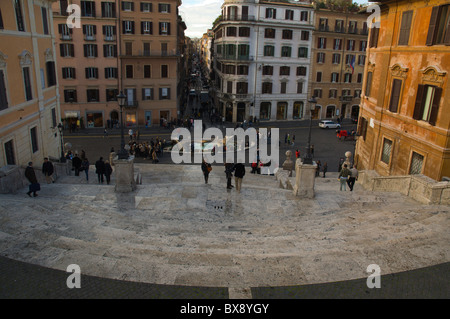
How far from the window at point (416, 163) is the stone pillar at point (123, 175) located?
1408 centimetres

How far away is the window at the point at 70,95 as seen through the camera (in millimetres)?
41750

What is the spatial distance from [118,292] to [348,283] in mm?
4682

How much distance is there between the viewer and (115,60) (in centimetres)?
4219

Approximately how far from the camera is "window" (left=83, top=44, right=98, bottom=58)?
41094mm

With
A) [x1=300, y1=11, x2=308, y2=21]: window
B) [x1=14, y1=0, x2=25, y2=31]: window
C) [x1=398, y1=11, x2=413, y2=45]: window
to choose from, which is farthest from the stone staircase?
[x1=300, y1=11, x2=308, y2=21]: window

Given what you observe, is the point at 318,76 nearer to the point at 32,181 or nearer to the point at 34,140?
the point at 34,140

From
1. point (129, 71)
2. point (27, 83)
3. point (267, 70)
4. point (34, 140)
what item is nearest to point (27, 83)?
point (27, 83)

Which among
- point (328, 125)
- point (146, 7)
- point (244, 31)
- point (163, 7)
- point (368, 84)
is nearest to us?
point (368, 84)

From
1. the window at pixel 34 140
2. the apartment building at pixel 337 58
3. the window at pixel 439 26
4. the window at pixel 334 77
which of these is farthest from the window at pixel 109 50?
the window at pixel 439 26

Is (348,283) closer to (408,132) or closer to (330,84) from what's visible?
(408,132)

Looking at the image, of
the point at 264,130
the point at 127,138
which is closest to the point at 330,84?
the point at 264,130

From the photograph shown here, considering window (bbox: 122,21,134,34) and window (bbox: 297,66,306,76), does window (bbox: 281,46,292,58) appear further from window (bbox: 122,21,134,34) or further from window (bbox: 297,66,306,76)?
window (bbox: 122,21,134,34)

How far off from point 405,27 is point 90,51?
34.0 metres

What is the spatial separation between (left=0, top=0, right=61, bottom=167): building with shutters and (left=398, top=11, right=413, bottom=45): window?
2060 cm
